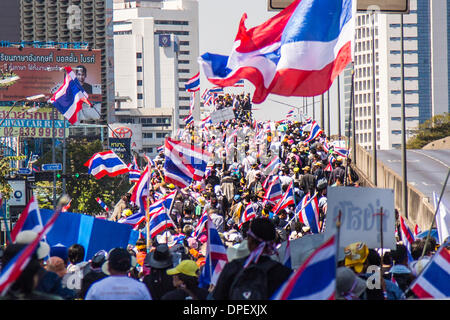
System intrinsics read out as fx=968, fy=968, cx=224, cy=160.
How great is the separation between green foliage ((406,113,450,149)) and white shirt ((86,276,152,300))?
134591 mm

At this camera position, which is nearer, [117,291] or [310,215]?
[117,291]

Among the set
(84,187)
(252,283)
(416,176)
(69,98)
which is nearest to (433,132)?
(84,187)

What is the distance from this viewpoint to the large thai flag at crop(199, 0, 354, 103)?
1205cm

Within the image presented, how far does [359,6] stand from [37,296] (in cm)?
922

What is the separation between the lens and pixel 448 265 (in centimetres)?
709

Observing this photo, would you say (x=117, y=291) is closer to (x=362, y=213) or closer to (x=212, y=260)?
(x=212, y=260)

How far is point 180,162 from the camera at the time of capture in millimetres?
18906

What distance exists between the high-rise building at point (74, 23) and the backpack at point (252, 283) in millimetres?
165106

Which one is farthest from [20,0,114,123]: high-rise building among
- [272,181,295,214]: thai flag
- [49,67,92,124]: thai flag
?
[272,181,295,214]: thai flag

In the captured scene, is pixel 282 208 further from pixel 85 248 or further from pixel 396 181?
pixel 396 181

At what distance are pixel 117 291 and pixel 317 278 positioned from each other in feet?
5.29

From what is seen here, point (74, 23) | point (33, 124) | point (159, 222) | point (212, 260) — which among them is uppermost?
point (74, 23)

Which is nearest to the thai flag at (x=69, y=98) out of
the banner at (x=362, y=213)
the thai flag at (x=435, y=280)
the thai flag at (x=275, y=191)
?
the thai flag at (x=275, y=191)
